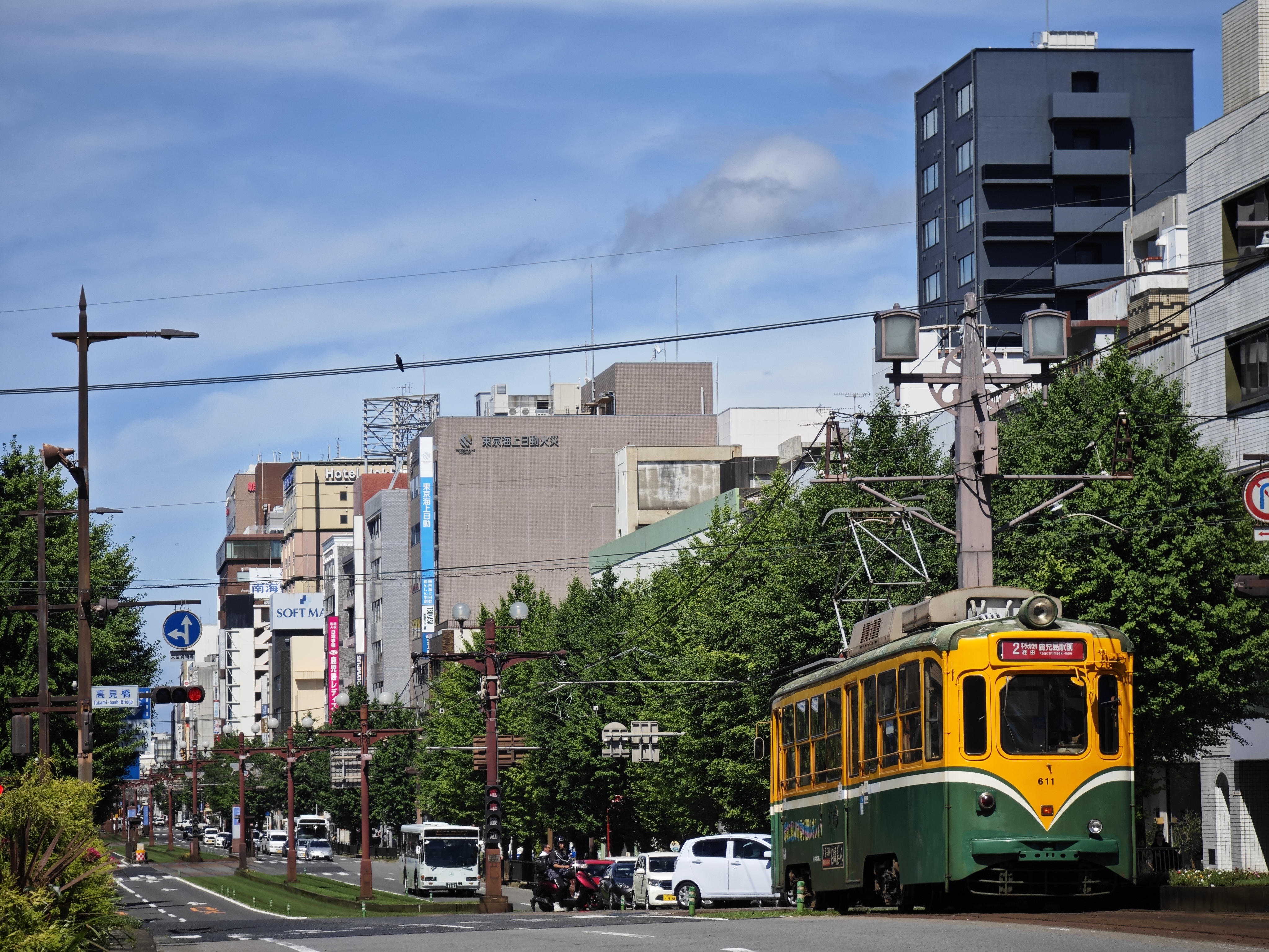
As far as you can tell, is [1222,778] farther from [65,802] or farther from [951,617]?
[65,802]

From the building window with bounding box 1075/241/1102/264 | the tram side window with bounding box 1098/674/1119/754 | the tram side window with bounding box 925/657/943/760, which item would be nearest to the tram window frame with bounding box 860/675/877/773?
the tram side window with bounding box 925/657/943/760

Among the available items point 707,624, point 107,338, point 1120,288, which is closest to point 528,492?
point 1120,288

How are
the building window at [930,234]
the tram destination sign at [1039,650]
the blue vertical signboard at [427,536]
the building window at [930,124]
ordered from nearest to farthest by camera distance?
1. the tram destination sign at [1039,650]
2. the building window at [930,124]
3. the building window at [930,234]
4. the blue vertical signboard at [427,536]

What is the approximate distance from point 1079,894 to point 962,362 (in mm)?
12901

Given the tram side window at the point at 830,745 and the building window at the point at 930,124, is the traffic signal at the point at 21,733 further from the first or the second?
the building window at the point at 930,124

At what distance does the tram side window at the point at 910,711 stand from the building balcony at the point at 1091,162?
88981mm

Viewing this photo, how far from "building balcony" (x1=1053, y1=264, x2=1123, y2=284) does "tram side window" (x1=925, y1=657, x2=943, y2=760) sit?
87.4 meters

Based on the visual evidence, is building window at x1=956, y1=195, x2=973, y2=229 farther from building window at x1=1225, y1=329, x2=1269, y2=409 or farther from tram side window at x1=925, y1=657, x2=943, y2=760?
tram side window at x1=925, y1=657, x2=943, y2=760

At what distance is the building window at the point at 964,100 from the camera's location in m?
105

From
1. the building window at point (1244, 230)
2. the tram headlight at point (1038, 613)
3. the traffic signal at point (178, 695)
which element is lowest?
the traffic signal at point (178, 695)

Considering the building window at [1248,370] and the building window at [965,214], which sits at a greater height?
the building window at [965,214]

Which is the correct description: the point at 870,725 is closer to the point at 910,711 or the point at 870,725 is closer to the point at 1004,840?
the point at 910,711

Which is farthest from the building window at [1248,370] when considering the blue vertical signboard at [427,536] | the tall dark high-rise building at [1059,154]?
the blue vertical signboard at [427,536]

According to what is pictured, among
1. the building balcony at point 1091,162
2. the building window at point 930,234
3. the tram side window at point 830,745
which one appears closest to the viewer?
the tram side window at point 830,745
